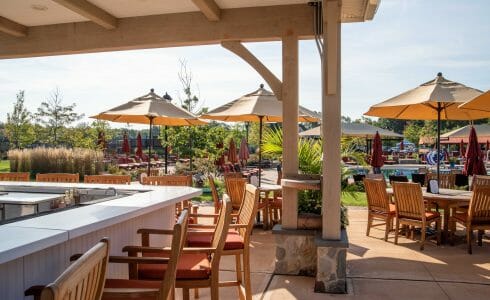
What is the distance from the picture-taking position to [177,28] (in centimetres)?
541

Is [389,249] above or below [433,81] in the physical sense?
below

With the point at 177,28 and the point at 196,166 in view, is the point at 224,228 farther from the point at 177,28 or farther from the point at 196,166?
the point at 196,166

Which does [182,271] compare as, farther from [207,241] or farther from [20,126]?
[20,126]

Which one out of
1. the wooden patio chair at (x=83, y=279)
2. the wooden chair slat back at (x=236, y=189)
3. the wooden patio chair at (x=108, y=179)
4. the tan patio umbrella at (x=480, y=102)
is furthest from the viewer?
the wooden chair slat back at (x=236, y=189)

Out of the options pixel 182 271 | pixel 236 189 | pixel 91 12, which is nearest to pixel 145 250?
pixel 182 271

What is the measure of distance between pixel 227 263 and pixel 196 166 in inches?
355

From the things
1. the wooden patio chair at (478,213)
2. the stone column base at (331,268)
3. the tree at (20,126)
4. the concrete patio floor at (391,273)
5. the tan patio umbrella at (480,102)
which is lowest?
the concrete patio floor at (391,273)

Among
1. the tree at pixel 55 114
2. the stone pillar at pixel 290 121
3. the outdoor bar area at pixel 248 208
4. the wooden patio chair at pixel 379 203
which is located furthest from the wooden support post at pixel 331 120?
the tree at pixel 55 114

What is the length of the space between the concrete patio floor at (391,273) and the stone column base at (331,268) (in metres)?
0.10

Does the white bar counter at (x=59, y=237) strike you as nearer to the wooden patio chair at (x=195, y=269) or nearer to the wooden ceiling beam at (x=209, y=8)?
→ the wooden patio chair at (x=195, y=269)

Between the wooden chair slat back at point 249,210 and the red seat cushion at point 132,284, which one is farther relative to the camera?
the wooden chair slat back at point 249,210

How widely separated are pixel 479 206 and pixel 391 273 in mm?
1915

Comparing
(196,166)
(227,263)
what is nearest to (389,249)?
(227,263)

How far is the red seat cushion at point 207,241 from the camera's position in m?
3.47
